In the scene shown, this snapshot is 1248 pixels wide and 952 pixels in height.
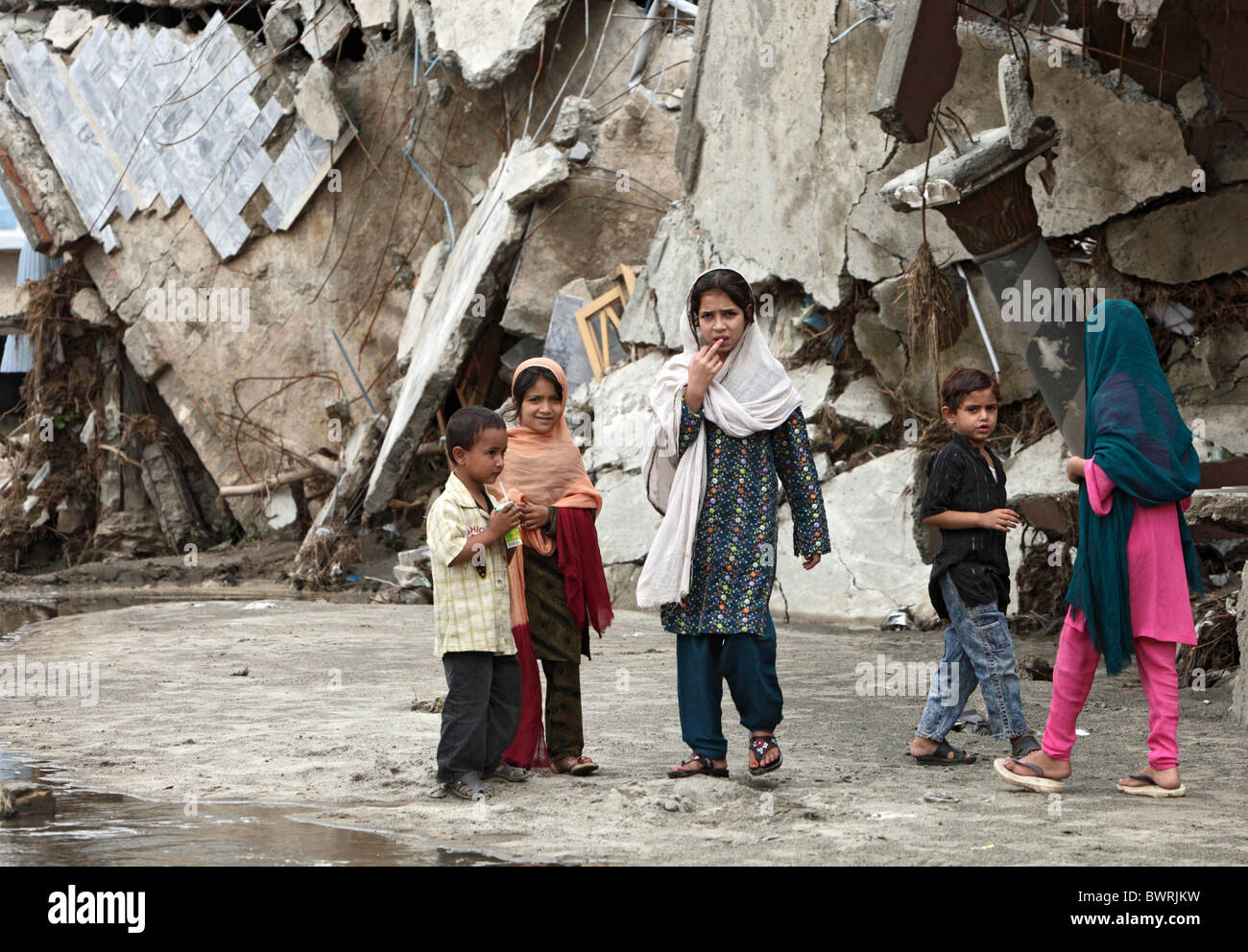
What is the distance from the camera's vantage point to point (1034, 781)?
3725mm

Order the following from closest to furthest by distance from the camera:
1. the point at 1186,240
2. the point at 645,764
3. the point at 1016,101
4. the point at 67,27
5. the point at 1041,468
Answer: the point at 645,764, the point at 1016,101, the point at 1186,240, the point at 1041,468, the point at 67,27

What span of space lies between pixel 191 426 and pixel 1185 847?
42.2 ft

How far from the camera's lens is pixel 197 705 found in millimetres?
5418

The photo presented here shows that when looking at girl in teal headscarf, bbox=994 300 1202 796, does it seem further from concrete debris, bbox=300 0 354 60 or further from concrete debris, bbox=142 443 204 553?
concrete debris, bbox=142 443 204 553

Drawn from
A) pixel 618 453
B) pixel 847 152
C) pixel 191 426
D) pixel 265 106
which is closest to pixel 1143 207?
pixel 847 152

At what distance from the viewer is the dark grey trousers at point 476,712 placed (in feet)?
12.5

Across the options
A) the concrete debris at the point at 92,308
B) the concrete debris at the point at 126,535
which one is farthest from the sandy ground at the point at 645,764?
the concrete debris at the point at 92,308

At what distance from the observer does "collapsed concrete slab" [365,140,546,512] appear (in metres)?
11.1

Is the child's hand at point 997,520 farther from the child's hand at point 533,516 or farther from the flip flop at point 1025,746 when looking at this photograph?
the child's hand at point 533,516

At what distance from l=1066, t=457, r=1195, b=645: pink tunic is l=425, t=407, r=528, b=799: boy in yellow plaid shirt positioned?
5.57ft

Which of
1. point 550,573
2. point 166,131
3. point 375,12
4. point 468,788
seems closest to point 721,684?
point 550,573

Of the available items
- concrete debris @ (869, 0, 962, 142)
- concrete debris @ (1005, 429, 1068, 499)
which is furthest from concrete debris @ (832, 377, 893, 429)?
concrete debris @ (869, 0, 962, 142)

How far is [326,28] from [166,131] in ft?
7.73

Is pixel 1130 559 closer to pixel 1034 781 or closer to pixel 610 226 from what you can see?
pixel 1034 781
